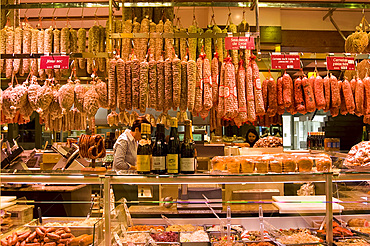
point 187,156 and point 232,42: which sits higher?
point 232,42

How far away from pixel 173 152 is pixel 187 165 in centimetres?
17

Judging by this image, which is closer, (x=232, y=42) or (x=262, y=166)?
(x=262, y=166)

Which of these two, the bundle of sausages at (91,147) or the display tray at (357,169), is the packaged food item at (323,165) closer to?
the display tray at (357,169)

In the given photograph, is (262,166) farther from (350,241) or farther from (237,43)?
(237,43)

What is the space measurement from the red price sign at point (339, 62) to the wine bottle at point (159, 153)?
8.20 feet

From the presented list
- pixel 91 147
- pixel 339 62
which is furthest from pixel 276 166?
pixel 339 62

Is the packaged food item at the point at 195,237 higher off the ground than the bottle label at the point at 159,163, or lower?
lower

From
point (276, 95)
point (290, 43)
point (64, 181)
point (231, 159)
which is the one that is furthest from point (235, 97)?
point (290, 43)

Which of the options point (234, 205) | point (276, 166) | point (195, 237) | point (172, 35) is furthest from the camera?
point (172, 35)

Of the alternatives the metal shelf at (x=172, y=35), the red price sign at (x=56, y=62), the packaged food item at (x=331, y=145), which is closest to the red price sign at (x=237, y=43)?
the metal shelf at (x=172, y=35)

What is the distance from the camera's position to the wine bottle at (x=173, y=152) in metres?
2.67

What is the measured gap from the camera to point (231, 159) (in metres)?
2.94

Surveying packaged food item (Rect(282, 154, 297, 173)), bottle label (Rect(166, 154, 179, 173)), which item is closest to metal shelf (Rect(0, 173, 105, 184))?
bottle label (Rect(166, 154, 179, 173))

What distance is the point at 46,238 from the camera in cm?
303
